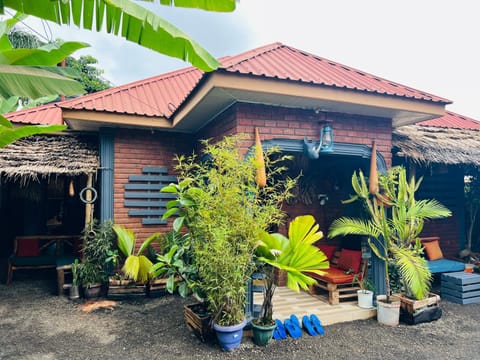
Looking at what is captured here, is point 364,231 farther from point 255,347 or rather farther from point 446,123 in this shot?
point 446,123

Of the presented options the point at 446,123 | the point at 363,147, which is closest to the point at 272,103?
the point at 363,147

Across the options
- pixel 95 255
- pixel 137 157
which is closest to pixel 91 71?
pixel 137 157

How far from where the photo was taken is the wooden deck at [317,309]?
4691mm

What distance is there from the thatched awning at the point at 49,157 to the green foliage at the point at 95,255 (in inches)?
42.9

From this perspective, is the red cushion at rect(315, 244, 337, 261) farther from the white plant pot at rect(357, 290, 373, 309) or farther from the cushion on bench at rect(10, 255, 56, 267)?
the cushion on bench at rect(10, 255, 56, 267)

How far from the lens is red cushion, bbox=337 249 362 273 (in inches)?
221

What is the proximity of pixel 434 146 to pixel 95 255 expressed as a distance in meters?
6.58

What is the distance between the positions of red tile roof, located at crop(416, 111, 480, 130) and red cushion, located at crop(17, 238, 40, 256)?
916cm

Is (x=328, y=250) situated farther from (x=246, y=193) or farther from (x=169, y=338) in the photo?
(x=169, y=338)

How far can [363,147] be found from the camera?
5.25 metres

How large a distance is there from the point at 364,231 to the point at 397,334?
139cm


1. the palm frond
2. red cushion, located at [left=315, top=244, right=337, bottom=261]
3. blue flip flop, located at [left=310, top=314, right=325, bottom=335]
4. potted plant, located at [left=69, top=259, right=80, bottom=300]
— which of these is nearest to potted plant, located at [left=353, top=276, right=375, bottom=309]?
the palm frond

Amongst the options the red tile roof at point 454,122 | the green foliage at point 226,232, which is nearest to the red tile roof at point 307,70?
the green foliage at point 226,232

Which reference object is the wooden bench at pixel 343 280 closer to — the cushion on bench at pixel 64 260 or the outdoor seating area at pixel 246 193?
the outdoor seating area at pixel 246 193
